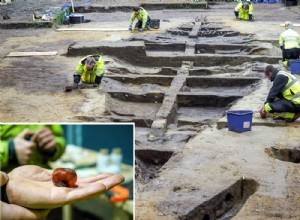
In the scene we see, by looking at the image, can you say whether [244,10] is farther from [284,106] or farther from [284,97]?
[284,106]

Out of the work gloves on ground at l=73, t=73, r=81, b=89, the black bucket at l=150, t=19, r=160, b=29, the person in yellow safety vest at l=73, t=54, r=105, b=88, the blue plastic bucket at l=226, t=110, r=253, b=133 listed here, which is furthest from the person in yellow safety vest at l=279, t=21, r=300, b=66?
the black bucket at l=150, t=19, r=160, b=29

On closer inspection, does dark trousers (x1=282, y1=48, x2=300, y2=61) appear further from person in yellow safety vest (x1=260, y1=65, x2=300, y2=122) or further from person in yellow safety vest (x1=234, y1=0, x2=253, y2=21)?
person in yellow safety vest (x1=234, y1=0, x2=253, y2=21)

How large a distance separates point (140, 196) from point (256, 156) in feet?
7.30

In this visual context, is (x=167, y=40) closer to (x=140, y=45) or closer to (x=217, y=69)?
(x=140, y=45)

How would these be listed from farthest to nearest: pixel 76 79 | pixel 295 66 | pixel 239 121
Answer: pixel 295 66, pixel 76 79, pixel 239 121

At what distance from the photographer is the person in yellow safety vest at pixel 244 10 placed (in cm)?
2258

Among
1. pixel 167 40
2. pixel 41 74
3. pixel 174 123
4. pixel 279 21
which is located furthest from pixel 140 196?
pixel 279 21

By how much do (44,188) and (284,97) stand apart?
7481 millimetres

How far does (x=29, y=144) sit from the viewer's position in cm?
291

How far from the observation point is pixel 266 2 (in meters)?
30.6

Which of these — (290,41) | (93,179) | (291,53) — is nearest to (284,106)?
(291,53)

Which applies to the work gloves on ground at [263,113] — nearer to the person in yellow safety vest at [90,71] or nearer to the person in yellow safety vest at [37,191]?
the person in yellow safety vest at [90,71]

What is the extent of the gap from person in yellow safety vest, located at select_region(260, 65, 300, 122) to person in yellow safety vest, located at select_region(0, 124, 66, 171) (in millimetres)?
7293

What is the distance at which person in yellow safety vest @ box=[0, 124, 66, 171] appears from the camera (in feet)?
9.48
